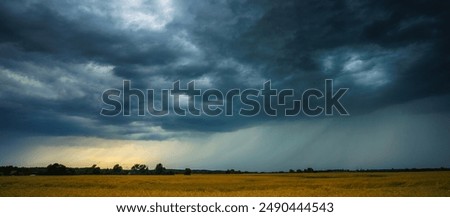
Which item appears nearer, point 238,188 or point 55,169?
point 238,188

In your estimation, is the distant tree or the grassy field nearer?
the grassy field

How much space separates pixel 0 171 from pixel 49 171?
1392 cm

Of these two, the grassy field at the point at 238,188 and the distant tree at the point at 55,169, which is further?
the distant tree at the point at 55,169
